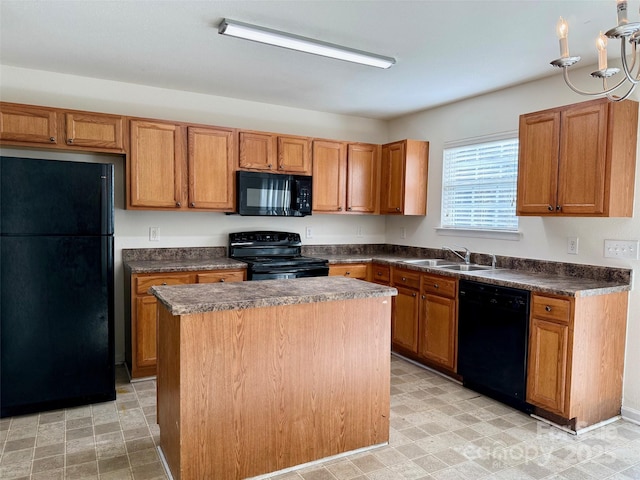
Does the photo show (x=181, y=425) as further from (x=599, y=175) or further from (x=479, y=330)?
(x=599, y=175)

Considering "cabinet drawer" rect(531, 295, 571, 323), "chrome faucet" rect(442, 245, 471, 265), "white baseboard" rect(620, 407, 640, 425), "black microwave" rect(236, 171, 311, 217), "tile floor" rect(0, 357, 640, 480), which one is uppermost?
"black microwave" rect(236, 171, 311, 217)

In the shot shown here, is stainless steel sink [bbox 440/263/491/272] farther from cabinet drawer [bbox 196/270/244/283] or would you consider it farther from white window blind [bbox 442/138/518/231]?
cabinet drawer [bbox 196/270/244/283]

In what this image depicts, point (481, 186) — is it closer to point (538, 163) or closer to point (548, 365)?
point (538, 163)

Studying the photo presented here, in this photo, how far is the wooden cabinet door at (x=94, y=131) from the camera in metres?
3.41

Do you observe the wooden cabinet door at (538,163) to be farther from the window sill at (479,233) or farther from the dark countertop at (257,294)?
the dark countertop at (257,294)

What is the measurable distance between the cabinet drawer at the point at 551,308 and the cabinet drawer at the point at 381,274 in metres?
1.64

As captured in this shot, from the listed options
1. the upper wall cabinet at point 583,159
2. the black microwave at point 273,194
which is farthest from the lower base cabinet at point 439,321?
the black microwave at point 273,194

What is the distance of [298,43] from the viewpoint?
2777mm

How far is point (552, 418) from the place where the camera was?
2885 millimetres

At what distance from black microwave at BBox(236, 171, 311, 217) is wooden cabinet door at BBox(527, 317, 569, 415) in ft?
7.81

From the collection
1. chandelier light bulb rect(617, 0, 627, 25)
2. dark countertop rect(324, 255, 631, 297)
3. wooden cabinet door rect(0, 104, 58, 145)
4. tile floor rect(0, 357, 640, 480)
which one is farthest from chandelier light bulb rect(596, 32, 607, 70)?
wooden cabinet door rect(0, 104, 58, 145)

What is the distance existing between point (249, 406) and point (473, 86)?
321cm

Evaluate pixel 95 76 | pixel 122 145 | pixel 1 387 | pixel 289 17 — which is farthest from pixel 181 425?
pixel 95 76

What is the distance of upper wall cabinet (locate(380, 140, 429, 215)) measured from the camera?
4.58 meters
